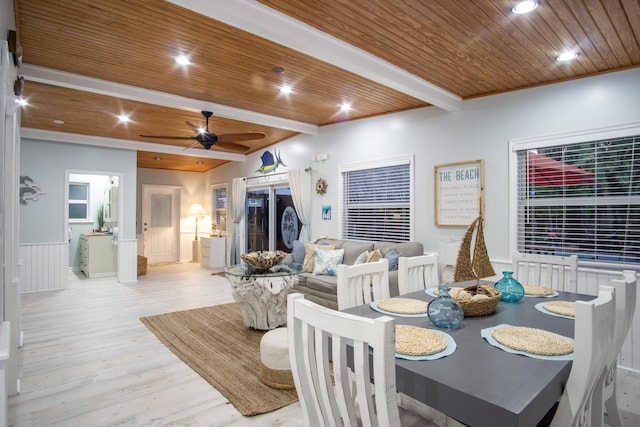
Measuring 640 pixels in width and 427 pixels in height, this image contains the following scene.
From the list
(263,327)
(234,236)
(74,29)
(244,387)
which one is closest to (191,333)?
(263,327)

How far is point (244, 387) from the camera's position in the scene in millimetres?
2670

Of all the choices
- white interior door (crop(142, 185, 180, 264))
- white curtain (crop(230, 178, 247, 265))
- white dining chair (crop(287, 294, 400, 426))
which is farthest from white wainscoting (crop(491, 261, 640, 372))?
white interior door (crop(142, 185, 180, 264))

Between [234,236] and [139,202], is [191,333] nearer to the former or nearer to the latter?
[234,236]

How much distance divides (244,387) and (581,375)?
223 centimetres

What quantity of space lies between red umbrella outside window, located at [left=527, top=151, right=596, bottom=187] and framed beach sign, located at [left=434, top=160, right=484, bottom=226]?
1.56 ft

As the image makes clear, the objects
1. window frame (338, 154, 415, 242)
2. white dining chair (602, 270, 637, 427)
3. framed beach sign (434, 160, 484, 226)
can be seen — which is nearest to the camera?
white dining chair (602, 270, 637, 427)

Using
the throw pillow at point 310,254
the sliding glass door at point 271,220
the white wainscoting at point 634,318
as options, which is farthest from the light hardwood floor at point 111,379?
the sliding glass door at point 271,220

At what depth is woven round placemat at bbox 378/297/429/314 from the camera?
185cm

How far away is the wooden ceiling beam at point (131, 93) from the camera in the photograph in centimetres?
340

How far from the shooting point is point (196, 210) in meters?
9.57

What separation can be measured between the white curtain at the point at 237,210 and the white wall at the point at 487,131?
2773 millimetres

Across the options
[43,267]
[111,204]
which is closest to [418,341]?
[43,267]

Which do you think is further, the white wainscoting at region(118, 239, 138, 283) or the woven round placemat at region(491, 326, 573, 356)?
the white wainscoting at region(118, 239, 138, 283)

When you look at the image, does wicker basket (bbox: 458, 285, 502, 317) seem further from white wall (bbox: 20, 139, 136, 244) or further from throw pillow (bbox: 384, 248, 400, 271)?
white wall (bbox: 20, 139, 136, 244)
